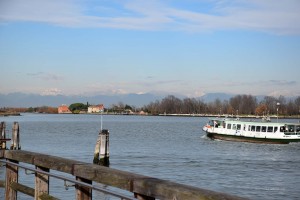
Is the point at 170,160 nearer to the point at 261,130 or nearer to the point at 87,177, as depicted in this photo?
the point at 261,130

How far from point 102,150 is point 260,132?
40.7 m

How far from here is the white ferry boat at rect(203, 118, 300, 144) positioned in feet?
226

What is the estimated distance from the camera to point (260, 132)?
70.4 m

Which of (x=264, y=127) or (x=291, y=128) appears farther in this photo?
(x=264, y=127)

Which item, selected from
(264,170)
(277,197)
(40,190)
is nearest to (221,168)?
(264,170)

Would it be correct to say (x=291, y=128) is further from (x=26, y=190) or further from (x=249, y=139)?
(x=26, y=190)

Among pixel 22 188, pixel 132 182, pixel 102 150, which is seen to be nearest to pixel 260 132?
pixel 102 150

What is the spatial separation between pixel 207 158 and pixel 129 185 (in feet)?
149

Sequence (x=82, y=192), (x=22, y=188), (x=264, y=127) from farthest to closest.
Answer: (x=264, y=127)
(x=22, y=188)
(x=82, y=192)

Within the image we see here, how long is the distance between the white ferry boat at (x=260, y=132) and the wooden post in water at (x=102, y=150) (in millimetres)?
39037

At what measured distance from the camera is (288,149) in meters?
65.1

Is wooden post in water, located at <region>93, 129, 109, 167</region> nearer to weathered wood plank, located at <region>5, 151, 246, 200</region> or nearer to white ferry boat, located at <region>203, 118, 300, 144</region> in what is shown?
weathered wood plank, located at <region>5, 151, 246, 200</region>

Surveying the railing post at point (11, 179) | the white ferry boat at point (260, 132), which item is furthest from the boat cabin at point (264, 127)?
the railing post at point (11, 179)

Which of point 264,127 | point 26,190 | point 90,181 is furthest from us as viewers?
point 264,127
